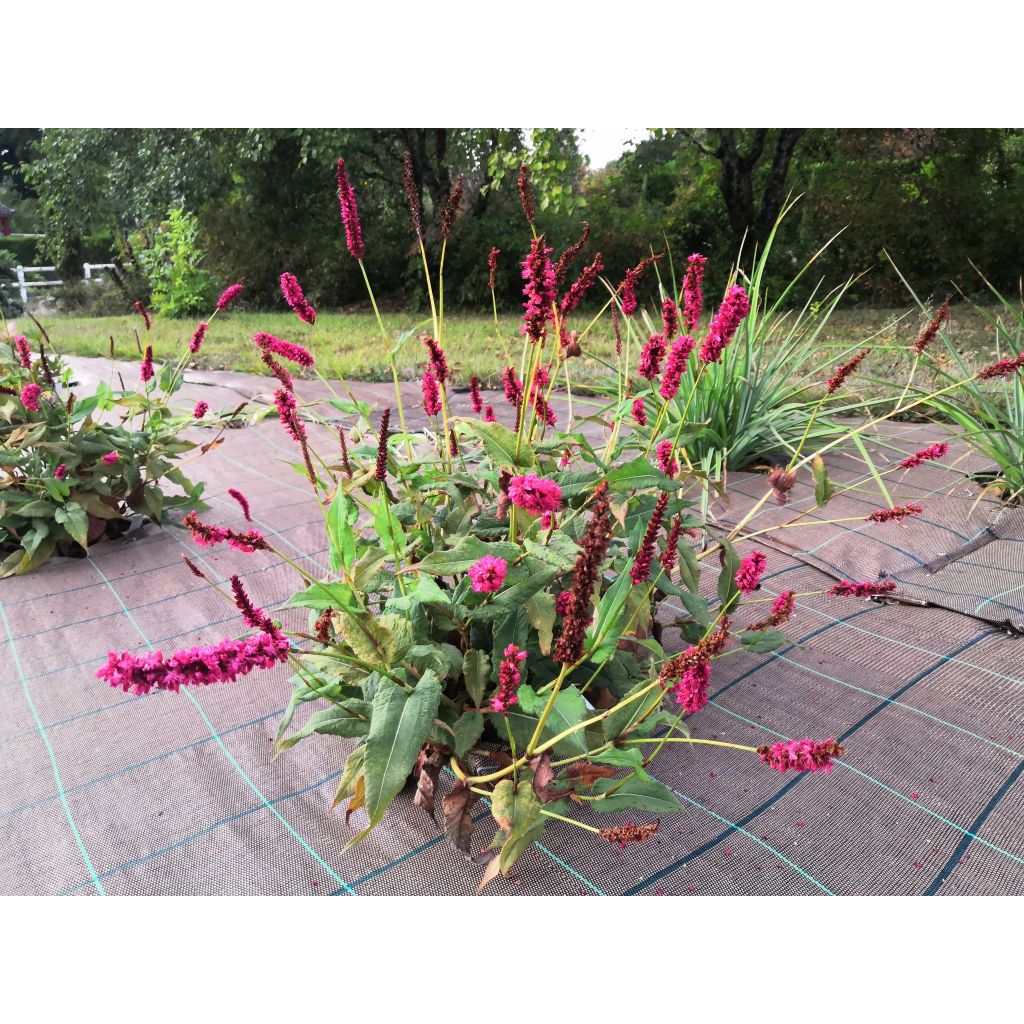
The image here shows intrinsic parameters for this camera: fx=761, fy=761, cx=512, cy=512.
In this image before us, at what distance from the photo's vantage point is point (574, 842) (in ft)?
3.41

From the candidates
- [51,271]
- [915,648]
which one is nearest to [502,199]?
[51,271]

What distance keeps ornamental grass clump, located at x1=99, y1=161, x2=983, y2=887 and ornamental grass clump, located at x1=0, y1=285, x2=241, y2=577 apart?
1.03m

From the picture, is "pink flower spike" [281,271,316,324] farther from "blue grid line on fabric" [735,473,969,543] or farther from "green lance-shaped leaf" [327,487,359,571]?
"blue grid line on fabric" [735,473,969,543]

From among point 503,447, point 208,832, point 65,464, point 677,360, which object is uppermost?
point 677,360

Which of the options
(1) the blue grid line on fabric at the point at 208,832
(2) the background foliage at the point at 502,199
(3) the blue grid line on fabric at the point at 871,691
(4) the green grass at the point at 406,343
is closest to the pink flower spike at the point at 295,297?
(1) the blue grid line on fabric at the point at 208,832

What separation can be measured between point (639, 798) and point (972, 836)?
51 centimetres

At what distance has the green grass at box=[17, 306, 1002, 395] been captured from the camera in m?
4.39

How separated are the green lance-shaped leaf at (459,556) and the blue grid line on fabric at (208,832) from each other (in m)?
0.46

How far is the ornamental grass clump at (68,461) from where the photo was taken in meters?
1.89

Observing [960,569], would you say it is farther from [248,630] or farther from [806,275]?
[806,275]

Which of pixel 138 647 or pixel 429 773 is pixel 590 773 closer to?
pixel 429 773

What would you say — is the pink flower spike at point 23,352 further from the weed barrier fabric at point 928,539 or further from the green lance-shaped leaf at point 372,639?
the weed barrier fabric at point 928,539

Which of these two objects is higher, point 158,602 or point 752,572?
point 752,572

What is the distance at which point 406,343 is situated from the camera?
4.66 metres
